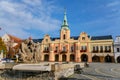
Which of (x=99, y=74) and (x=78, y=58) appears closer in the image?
(x=99, y=74)

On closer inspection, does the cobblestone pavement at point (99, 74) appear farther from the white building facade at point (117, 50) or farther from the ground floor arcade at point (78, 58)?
the ground floor arcade at point (78, 58)

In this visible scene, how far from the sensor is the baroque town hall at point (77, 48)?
5662cm

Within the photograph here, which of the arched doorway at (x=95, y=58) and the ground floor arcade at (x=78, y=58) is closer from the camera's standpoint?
the ground floor arcade at (x=78, y=58)

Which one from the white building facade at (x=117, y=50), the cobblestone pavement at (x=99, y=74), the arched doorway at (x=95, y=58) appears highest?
the white building facade at (x=117, y=50)

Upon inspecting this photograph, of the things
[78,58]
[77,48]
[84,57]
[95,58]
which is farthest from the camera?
[84,57]

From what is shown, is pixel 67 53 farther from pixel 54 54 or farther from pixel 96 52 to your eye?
pixel 96 52

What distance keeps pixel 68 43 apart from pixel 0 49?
2275 cm

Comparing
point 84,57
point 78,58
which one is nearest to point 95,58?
point 84,57

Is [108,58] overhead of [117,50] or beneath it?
beneath

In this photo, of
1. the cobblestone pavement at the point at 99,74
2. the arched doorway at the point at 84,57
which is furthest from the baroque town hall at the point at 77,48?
the cobblestone pavement at the point at 99,74

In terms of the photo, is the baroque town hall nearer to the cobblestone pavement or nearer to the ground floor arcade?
the ground floor arcade

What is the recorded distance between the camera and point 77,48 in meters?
59.7

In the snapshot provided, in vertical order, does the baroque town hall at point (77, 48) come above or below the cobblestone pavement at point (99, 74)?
above

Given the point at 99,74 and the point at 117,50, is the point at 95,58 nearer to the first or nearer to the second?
the point at 117,50
